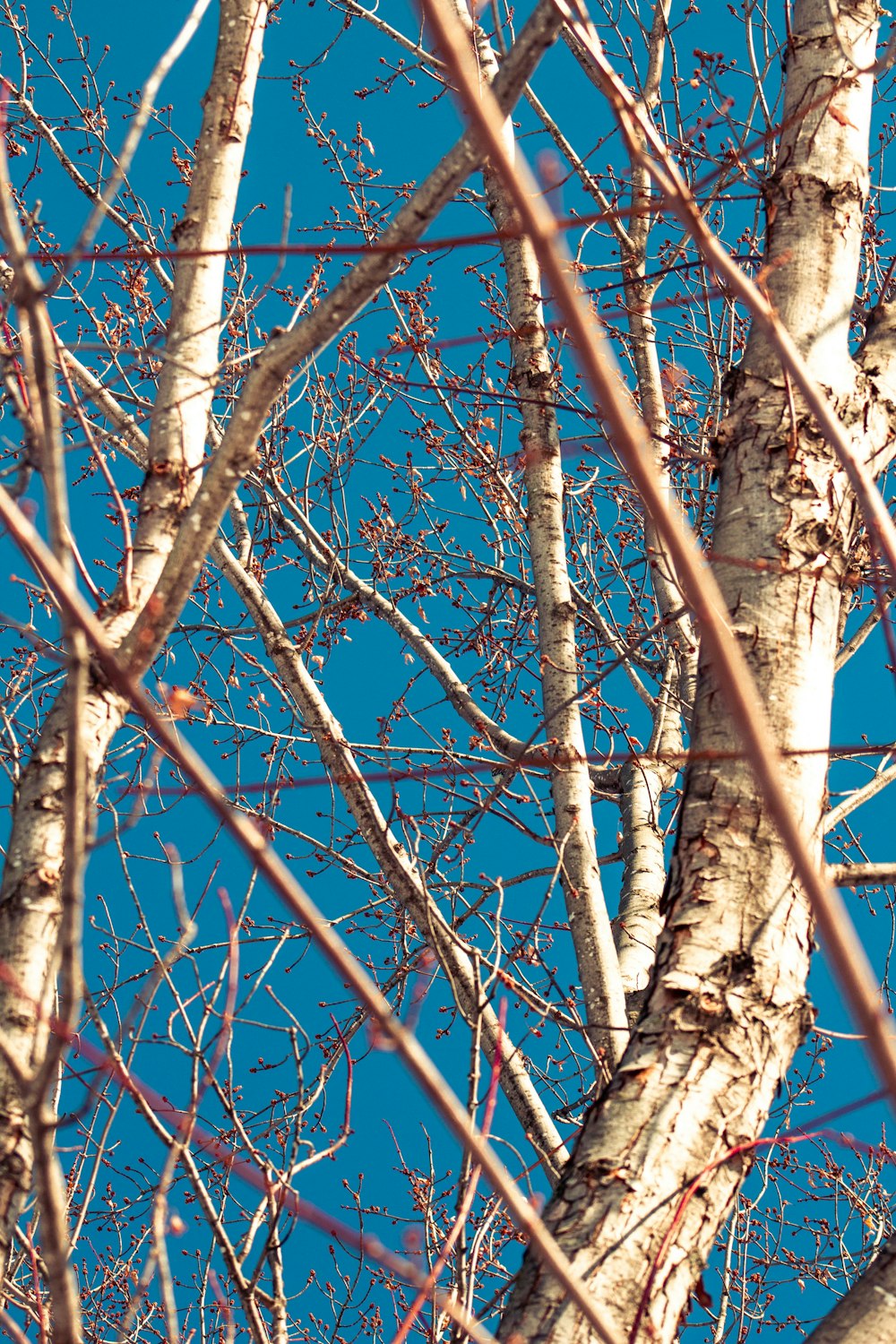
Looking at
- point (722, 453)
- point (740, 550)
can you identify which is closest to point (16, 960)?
point (740, 550)

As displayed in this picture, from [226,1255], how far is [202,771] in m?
1.47

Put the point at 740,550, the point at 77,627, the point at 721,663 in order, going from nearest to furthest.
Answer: the point at 721,663 < the point at 77,627 < the point at 740,550

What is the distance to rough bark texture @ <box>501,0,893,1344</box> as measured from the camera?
4.58ft

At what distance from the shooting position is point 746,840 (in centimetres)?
164

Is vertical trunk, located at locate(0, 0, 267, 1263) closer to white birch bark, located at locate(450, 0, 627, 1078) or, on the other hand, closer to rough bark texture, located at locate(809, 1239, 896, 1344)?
white birch bark, located at locate(450, 0, 627, 1078)

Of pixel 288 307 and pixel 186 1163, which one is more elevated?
pixel 288 307

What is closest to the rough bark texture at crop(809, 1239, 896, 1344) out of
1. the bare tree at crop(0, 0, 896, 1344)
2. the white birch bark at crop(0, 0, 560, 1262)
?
the bare tree at crop(0, 0, 896, 1344)

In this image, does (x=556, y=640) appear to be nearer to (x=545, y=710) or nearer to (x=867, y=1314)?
(x=545, y=710)

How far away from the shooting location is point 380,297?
16.3 feet

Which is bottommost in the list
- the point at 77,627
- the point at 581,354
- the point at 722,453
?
the point at 581,354

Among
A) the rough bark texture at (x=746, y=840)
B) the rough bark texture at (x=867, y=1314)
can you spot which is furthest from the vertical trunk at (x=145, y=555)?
the rough bark texture at (x=867, y=1314)

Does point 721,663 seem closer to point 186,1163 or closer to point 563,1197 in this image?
point 563,1197

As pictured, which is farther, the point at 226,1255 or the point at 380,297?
the point at 380,297

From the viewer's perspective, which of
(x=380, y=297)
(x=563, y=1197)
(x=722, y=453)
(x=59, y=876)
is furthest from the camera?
(x=380, y=297)
